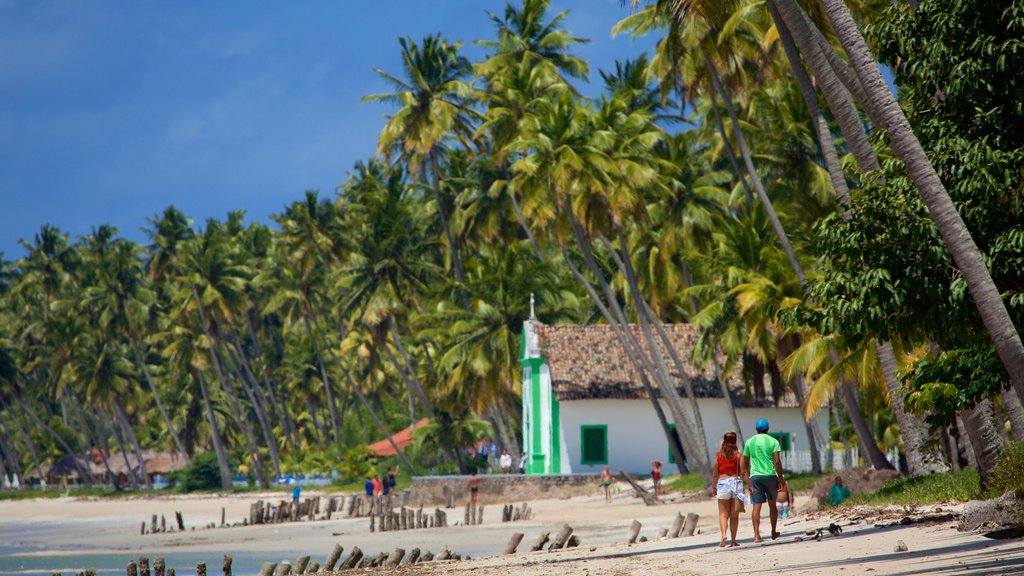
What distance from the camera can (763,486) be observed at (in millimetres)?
14125

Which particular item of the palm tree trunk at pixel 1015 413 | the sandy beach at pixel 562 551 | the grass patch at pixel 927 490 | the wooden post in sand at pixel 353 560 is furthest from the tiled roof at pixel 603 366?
the palm tree trunk at pixel 1015 413

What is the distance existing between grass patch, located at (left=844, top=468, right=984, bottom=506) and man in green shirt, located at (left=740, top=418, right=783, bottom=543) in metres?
3.31

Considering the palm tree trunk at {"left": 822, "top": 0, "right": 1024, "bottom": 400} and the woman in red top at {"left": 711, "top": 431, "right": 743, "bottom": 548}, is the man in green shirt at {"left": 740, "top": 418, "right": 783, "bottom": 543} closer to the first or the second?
the woman in red top at {"left": 711, "top": 431, "right": 743, "bottom": 548}

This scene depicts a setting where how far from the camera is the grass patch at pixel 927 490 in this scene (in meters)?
17.2

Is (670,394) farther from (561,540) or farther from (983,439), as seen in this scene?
(983,439)

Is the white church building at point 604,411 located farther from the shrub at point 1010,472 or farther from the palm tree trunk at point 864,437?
the shrub at point 1010,472

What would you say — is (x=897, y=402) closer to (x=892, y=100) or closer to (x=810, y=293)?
(x=810, y=293)

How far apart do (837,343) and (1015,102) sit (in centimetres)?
1280

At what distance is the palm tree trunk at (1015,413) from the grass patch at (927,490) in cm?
135

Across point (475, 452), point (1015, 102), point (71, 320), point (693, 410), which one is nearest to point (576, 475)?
point (693, 410)

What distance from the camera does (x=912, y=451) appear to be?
74.2 ft

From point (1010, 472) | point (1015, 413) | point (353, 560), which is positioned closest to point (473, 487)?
point (353, 560)

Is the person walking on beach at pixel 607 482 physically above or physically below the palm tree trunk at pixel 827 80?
below

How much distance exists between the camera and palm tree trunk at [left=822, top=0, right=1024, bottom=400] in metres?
10.3
